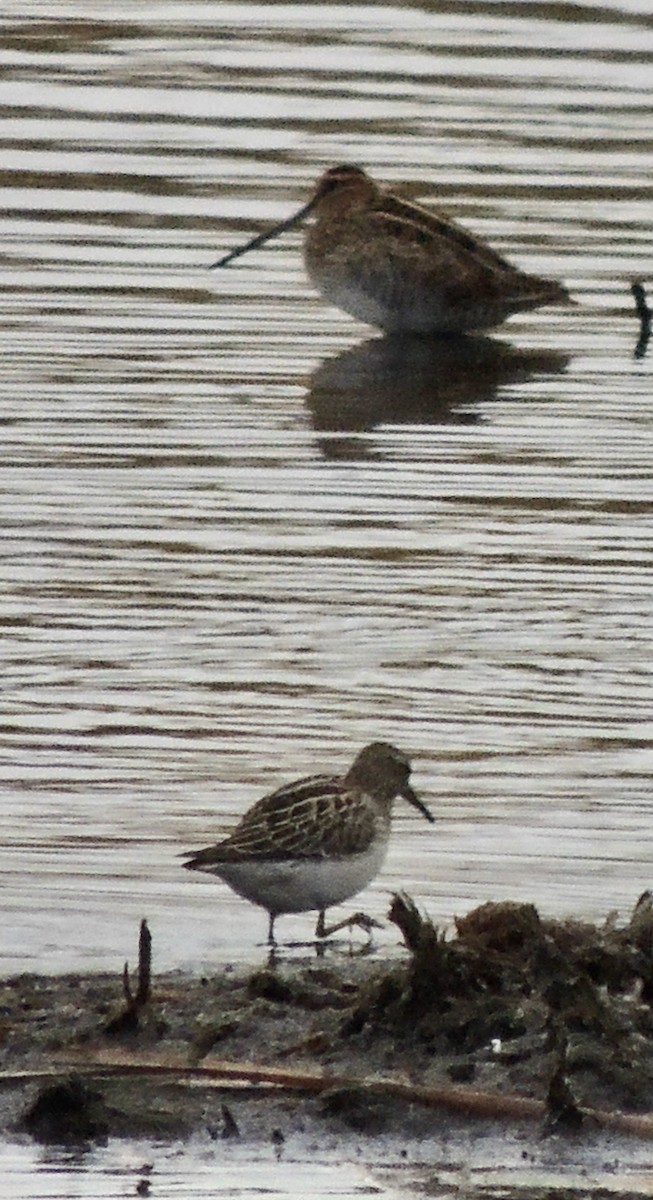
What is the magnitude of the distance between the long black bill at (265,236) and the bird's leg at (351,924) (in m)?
8.69

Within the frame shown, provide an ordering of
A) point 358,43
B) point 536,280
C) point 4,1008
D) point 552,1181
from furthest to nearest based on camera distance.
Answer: point 358,43, point 536,280, point 4,1008, point 552,1181

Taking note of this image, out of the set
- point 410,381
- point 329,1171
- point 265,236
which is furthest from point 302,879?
point 265,236

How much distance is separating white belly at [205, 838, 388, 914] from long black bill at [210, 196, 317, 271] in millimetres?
8820

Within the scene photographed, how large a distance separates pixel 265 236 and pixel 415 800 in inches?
338

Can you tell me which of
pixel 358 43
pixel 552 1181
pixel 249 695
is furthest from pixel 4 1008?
pixel 358 43

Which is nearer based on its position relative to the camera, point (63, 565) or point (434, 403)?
point (63, 565)

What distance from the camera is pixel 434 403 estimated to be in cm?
1529

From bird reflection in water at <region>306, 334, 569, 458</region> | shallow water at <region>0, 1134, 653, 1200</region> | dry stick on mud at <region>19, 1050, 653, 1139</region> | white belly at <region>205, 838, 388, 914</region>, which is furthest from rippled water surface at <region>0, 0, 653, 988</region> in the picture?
shallow water at <region>0, 1134, 653, 1200</region>

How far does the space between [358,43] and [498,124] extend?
2.46 metres

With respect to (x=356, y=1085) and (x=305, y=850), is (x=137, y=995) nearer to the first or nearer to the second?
(x=356, y=1085)

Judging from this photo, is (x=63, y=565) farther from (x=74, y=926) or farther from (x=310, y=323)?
(x=310, y=323)

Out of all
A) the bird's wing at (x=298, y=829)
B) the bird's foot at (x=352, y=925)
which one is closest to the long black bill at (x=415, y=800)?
the bird's wing at (x=298, y=829)

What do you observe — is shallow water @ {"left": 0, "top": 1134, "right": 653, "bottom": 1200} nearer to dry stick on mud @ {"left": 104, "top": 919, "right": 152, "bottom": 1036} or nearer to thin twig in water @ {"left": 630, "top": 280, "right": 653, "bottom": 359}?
dry stick on mud @ {"left": 104, "top": 919, "right": 152, "bottom": 1036}

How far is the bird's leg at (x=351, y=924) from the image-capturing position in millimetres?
8453
